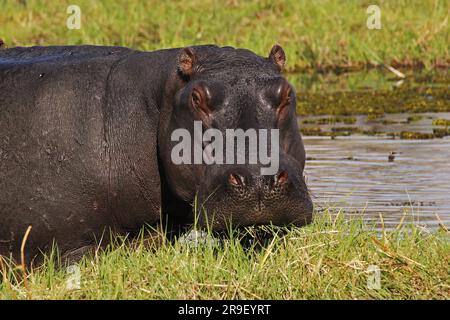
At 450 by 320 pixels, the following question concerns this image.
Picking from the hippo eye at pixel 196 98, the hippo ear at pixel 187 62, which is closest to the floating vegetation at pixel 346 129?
the hippo ear at pixel 187 62

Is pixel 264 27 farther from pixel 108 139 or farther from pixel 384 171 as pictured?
pixel 108 139

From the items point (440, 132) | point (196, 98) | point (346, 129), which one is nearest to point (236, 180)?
point (196, 98)

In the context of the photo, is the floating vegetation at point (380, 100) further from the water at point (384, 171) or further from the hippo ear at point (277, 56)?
the hippo ear at point (277, 56)

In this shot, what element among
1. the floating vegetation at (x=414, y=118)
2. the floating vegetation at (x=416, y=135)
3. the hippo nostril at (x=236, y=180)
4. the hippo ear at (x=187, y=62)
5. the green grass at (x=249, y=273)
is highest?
the hippo ear at (x=187, y=62)

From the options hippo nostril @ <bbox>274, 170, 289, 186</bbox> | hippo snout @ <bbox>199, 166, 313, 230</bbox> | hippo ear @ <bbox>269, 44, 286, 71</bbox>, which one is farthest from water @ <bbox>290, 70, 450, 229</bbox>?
hippo nostril @ <bbox>274, 170, 289, 186</bbox>

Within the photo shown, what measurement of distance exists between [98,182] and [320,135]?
6.57 metres

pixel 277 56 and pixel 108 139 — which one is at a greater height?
pixel 277 56

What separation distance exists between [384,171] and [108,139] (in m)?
4.52

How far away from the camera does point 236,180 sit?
502 centimetres

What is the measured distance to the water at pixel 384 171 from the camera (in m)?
8.09

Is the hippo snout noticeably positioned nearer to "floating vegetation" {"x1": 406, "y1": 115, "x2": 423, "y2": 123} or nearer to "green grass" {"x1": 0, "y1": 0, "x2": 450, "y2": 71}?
"floating vegetation" {"x1": 406, "y1": 115, "x2": 423, "y2": 123}

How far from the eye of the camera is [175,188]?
5.58 metres

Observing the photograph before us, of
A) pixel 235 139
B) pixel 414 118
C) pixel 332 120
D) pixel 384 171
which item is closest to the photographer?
pixel 235 139

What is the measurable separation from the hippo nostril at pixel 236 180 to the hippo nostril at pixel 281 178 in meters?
0.14
